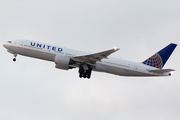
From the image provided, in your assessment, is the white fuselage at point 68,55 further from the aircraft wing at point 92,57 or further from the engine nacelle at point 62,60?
the aircraft wing at point 92,57

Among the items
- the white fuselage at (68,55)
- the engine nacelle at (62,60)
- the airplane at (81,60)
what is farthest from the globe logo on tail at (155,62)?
the engine nacelle at (62,60)

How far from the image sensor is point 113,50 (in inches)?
1628

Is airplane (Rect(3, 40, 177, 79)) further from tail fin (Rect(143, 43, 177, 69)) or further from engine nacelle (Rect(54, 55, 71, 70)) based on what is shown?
tail fin (Rect(143, 43, 177, 69))

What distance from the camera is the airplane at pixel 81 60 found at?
45000 mm

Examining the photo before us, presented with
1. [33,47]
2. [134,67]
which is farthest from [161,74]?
[33,47]

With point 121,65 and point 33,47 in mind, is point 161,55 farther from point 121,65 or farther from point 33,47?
point 33,47

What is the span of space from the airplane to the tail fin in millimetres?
391

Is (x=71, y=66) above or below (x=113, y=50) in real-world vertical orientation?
below

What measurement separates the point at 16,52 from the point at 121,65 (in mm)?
16132

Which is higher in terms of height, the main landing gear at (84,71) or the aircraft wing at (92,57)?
the aircraft wing at (92,57)

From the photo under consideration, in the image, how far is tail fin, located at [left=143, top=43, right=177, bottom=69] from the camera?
162ft

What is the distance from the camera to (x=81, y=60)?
148 ft

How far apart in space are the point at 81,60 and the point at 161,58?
1392 centimetres

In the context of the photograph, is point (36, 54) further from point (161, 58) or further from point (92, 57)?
point (161, 58)
